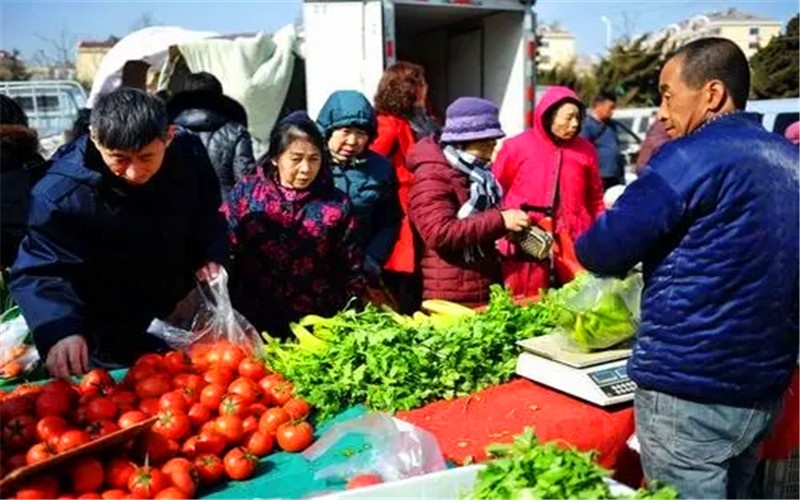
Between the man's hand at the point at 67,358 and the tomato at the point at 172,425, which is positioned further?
the man's hand at the point at 67,358

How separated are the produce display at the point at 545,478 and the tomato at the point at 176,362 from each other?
3.85 ft

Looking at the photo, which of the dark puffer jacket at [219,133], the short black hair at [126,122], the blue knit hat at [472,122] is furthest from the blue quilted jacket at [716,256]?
the dark puffer jacket at [219,133]

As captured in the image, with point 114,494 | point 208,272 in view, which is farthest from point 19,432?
point 208,272

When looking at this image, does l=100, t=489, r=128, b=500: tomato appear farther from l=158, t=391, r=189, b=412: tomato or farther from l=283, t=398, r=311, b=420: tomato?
l=283, t=398, r=311, b=420: tomato

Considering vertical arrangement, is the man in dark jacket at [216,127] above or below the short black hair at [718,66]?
below

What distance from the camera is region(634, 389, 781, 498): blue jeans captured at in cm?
221

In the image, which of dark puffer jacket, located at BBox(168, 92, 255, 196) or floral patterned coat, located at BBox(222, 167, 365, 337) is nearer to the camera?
floral patterned coat, located at BBox(222, 167, 365, 337)

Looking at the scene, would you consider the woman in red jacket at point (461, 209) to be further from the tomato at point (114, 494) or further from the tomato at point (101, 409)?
the tomato at point (114, 494)

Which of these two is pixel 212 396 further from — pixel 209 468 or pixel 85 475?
pixel 85 475

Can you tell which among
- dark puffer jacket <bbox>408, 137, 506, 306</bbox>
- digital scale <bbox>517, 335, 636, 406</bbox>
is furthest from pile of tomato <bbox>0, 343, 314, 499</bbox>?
dark puffer jacket <bbox>408, 137, 506, 306</bbox>

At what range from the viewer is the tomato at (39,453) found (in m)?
1.87

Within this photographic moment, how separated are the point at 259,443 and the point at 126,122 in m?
1.11

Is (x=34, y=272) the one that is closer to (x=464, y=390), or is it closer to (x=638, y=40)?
(x=464, y=390)

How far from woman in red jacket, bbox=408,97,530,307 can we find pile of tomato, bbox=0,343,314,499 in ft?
4.50
